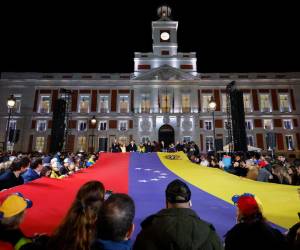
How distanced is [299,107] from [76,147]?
40815 millimetres

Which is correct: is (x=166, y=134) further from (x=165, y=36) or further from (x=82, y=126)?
(x=165, y=36)

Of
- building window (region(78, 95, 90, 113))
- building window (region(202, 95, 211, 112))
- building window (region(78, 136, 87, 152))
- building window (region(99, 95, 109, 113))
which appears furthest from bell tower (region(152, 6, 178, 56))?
building window (region(78, 136, 87, 152))

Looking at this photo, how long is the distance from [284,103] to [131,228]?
47934 millimetres

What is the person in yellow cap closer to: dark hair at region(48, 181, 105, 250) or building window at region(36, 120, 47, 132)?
dark hair at region(48, 181, 105, 250)

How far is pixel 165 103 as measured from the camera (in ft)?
133

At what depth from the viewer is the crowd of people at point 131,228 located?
2189mm

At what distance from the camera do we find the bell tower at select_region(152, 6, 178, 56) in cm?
4253

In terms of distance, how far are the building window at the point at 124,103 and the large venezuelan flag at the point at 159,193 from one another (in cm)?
3201

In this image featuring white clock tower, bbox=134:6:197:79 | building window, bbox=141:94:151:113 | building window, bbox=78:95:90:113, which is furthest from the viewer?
building window, bbox=78:95:90:113

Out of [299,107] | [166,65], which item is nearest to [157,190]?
[166,65]

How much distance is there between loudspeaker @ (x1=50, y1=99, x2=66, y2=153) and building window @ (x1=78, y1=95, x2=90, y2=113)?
15.4 meters

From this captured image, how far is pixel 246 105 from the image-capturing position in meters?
42.9

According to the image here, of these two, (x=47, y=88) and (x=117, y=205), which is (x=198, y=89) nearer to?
(x=47, y=88)

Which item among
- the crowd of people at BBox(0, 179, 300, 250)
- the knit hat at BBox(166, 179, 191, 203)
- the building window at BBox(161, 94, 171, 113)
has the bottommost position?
the crowd of people at BBox(0, 179, 300, 250)
